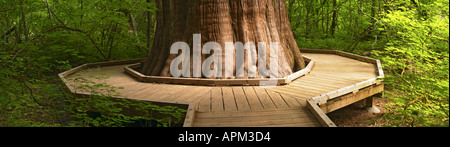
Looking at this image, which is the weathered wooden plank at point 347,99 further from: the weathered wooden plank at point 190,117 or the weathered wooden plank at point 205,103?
the weathered wooden plank at point 190,117

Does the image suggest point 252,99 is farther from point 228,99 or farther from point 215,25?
point 215,25

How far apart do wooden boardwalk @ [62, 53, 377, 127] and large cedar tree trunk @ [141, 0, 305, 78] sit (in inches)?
28.0

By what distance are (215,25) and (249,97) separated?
207 cm

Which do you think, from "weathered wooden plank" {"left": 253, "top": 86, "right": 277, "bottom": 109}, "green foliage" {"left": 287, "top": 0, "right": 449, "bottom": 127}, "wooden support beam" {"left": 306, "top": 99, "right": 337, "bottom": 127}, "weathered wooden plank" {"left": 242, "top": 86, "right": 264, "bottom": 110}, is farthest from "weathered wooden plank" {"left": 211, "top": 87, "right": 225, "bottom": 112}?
"green foliage" {"left": 287, "top": 0, "right": 449, "bottom": 127}

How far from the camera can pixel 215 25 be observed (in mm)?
6496

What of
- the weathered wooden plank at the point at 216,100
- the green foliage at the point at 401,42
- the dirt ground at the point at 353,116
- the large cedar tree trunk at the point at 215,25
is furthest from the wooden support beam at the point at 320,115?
the dirt ground at the point at 353,116

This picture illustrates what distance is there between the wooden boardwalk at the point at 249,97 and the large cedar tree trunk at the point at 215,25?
71 cm

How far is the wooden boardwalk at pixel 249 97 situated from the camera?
3.99 meters

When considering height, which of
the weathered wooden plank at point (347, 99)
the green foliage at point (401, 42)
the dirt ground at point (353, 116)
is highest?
the green foliage at point (401, 42)

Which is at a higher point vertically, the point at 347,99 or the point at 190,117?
the point at 190,117

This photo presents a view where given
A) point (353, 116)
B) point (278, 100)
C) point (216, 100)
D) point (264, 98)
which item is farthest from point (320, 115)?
point (353, 116)

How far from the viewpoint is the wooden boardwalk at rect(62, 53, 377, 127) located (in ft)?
13.1

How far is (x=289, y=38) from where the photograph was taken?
803cm
